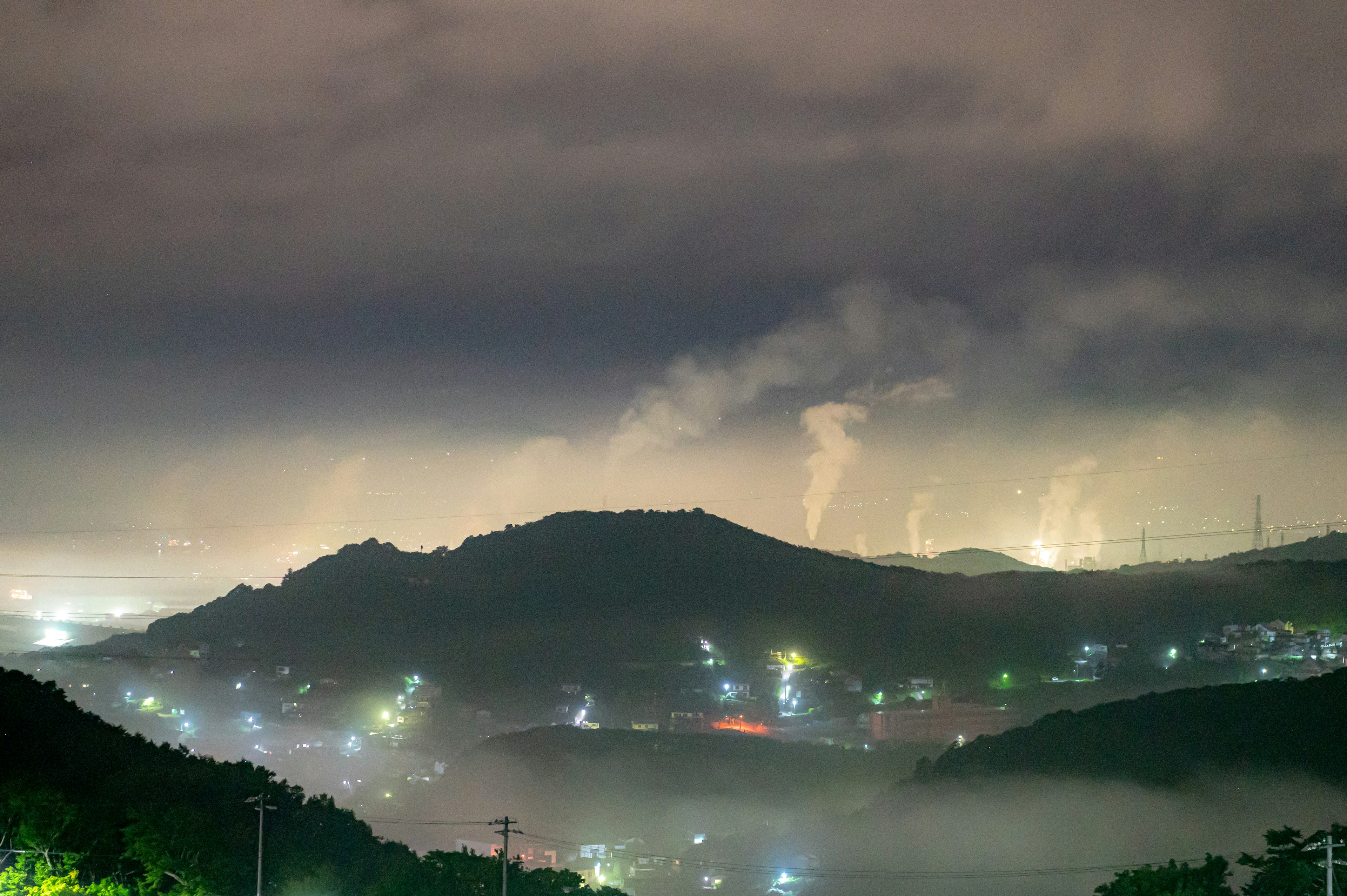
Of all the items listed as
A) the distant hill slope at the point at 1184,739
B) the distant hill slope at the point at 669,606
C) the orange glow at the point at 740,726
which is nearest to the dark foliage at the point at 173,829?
the distant hill slope at the point at 1184,739

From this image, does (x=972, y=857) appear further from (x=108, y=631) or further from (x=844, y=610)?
(x=108, y=631)

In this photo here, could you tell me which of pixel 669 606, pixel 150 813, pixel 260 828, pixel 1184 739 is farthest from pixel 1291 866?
pixel 669 606

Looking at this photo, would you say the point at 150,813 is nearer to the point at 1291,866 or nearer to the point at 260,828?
the point at 260,828

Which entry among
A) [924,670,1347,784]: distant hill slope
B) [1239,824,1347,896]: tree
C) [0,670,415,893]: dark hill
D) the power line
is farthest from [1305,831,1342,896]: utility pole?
[924,670,1347,784]: distant hill slope

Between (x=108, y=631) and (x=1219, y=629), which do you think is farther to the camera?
(x=108, y=631)

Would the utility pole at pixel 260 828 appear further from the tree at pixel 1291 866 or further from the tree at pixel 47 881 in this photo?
the tree at pixel 1291 866

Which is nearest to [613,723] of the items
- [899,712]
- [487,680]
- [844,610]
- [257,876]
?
[487,680]
